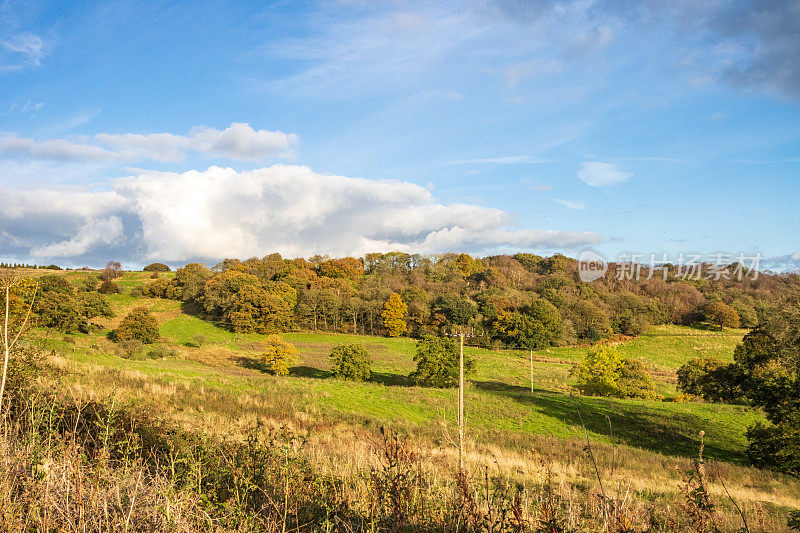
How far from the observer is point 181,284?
76.1 m

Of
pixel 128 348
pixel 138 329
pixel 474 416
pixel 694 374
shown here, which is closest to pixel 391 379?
pixel 474 416

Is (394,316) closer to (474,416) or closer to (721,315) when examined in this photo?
(474,416)

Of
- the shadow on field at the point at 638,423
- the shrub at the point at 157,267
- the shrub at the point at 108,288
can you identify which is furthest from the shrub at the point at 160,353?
the shrub at the point at 157,267

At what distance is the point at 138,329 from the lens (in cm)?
4684

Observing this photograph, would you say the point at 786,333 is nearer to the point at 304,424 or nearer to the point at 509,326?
the point at 304,424

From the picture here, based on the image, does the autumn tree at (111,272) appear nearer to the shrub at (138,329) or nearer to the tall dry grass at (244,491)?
the shrub at (138,329)

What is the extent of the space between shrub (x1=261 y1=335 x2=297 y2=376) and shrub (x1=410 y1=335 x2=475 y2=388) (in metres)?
11.8

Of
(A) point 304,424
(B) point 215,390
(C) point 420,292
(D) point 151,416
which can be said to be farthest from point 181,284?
(D) point 151,416

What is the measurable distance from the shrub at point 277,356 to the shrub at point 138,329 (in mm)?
17531

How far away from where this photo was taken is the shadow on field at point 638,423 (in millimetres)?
22312

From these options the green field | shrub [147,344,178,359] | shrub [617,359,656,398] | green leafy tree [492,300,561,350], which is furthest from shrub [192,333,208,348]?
shrub [617,359,656,398]

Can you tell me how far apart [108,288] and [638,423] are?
3053 inches

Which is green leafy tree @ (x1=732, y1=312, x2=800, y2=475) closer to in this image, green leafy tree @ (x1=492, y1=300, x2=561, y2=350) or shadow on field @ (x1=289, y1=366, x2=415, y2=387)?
shadow on field @ (x1=289, y1=366, x2=415, y2=387)

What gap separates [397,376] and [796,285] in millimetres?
30221
